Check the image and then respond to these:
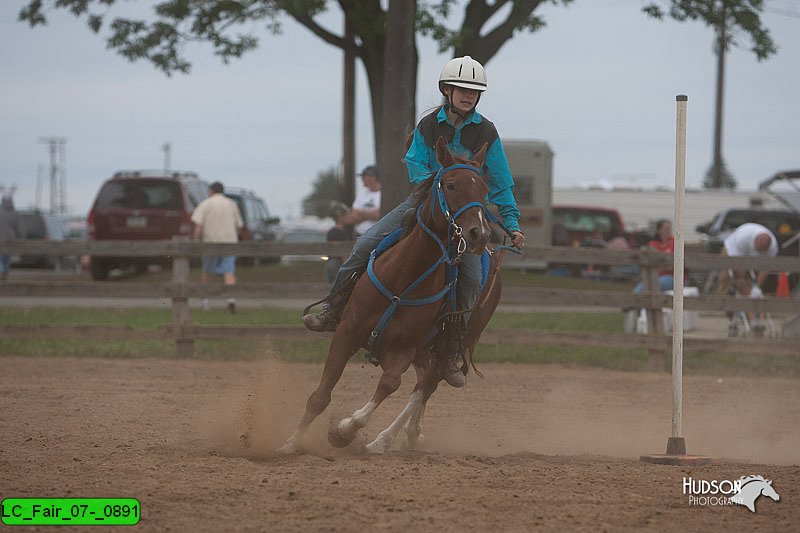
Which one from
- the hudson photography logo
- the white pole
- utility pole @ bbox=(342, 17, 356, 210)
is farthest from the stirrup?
utility pole @ bbox=(342, 17, 356, 210)

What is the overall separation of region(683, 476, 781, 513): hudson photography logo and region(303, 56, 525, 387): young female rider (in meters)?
2.04

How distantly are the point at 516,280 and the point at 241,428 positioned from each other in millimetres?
17130

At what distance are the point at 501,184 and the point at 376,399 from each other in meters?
1.83

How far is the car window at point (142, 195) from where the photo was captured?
2370 cm

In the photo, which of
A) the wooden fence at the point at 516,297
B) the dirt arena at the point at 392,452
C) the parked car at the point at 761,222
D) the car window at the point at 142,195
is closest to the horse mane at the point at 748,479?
the dirt arena at the point at 392,452

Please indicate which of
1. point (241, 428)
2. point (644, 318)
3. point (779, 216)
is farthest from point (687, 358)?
point (779, 216)

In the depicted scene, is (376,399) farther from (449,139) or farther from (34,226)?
(34,226)

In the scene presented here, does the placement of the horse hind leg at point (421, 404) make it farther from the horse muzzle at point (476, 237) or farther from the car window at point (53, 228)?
the car window at point (53, 228)

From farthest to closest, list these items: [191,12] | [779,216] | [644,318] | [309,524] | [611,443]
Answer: [779,216], [191,12], [644,318], [611,443], [309,524]

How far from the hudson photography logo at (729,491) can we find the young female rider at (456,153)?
2037 mm

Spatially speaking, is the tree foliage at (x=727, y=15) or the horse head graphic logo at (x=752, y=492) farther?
the tree foliage at (x=727, y=15)

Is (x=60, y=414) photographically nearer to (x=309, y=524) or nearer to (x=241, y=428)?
(x=241, y=428)

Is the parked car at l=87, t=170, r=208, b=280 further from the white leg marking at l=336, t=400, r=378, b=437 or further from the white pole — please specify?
the white pole

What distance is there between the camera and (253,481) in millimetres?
6137
